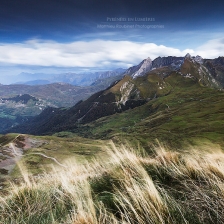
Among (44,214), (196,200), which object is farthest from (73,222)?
(196,200)

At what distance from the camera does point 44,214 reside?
5.16 meters

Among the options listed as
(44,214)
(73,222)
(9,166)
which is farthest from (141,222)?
(9,166)

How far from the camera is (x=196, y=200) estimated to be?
4.50m

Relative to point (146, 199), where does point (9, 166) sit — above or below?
below

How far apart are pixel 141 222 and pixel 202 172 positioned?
123 inches

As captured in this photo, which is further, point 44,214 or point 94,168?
point 94,168

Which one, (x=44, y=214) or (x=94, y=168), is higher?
(x=44, y=214)

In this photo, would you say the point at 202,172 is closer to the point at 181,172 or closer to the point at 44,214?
the point at 181,172

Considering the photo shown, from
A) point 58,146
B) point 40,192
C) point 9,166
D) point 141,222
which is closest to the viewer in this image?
point 141,222

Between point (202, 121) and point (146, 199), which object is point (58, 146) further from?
point (146, 199)

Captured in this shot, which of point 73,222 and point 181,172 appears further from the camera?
point 181,172

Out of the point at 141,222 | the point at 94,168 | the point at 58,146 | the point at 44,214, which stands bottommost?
the point at 58,146

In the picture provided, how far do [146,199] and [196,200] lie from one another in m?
1.13

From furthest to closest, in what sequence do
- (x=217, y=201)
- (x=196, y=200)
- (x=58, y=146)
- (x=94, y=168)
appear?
(x=58, y=146) < (x=94, y=168) < (x=196, y=200) < (x=217, y=201)
